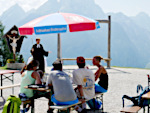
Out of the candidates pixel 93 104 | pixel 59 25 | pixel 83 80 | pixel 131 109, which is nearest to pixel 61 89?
pixel 83 80

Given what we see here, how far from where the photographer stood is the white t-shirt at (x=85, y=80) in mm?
4660

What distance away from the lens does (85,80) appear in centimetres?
474

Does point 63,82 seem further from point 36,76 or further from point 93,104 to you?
point 93,104

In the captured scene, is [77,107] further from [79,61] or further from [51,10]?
[51,10]

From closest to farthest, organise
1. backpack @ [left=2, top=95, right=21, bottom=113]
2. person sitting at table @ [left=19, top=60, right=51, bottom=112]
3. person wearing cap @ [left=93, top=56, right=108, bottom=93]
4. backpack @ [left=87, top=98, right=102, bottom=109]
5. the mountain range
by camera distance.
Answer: backpack @ [left=2, top=95, right=21, bottom=113] < person sitting at table @ [left=19, top=60, right=51, bottom=112] < person wearing cap @ [left=93, top=56, right=108, bottom=93] < backpack @ [left=87, top=98, right=102, bottom=109] < the mountain range

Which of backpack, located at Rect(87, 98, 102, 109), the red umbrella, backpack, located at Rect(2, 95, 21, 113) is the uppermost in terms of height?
the red umbrella

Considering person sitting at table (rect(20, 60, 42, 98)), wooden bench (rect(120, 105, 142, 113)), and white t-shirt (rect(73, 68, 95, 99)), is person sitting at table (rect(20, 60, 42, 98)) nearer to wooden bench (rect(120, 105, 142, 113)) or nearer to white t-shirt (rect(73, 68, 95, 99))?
white t-shirt (rect(73, 68, 95, 99))

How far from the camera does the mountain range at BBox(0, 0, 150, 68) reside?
164 m

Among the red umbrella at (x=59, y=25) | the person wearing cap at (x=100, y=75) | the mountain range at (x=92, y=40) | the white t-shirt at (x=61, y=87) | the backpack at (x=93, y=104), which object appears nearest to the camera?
the white t-shirt at (x=61, y=87)

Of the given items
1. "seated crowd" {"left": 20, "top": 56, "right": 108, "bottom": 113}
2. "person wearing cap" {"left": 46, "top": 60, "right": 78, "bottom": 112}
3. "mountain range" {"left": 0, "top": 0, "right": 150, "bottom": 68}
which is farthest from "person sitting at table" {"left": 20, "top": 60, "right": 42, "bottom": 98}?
"mountain range" {"left": 0, "top": 0, "right": 150, "bottom": 68}

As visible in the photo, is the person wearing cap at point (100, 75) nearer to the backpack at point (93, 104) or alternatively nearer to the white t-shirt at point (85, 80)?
the backpack at point (93, 104)

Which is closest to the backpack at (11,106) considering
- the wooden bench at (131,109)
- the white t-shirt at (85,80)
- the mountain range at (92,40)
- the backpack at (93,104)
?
the white t-shirt at (85,80)

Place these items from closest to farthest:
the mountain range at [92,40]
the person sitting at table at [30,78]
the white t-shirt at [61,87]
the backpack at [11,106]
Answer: the backpack at [11,106] < the white t-shirt at [61,87] < the person sitting at table at [30,78] < the mountain range at [92,40]

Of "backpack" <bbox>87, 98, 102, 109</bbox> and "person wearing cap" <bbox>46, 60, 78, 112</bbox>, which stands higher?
"person wearing cap" <bbox>46, 60, 78, 112</bbox>
